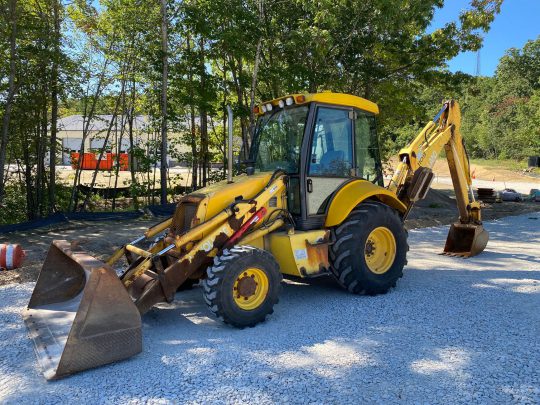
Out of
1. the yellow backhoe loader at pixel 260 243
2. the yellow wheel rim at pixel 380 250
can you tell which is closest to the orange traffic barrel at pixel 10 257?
the yellow backhoe loader at pixel 260 243

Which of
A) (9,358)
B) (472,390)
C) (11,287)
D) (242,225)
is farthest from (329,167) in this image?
(11,287)

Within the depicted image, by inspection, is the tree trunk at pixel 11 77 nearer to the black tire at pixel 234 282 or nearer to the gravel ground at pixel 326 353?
the gravel ground at pixel 326 353

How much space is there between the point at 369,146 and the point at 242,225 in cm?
228

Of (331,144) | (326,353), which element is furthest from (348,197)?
(326,353)

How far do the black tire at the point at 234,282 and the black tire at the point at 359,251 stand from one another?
101 centimetres

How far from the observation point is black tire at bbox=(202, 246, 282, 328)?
14.0 feet

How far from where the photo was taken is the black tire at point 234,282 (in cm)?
427

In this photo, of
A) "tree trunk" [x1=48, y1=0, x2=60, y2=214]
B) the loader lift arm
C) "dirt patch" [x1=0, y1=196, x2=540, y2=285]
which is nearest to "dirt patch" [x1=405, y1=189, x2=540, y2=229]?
"dirt patch" [x1=0, y1=196, x2=540, y2=285]

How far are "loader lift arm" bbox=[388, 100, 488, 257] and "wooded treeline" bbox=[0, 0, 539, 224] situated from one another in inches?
203

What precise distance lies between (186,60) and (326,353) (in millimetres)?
9885

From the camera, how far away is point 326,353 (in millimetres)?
3928

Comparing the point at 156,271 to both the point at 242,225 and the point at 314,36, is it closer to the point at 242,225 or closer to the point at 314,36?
the point at 242,225

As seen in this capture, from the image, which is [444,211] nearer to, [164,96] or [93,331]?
[164,96]

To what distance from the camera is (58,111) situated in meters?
12.5
